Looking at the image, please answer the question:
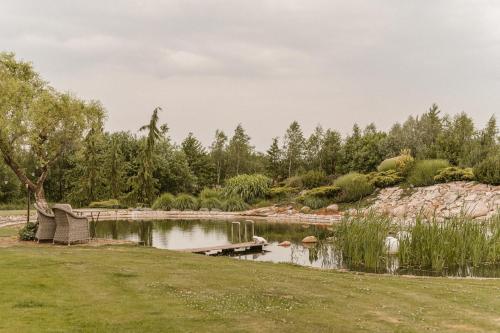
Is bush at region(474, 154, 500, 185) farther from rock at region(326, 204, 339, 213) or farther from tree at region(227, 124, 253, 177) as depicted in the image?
tree at region(227, 124, 253, 177)

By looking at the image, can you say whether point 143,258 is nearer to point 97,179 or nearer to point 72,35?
point 72,35

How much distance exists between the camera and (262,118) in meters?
42.4

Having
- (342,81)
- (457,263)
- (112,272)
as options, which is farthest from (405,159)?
(112,272)

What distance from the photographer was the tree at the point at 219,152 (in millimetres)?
44031

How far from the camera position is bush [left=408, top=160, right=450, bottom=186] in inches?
936

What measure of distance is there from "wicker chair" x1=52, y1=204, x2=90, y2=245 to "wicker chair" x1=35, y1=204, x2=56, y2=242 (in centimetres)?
26

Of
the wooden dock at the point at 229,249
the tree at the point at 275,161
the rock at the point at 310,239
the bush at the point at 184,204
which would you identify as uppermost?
the tree at the point at 275,161

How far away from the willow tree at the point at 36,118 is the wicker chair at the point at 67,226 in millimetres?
1947

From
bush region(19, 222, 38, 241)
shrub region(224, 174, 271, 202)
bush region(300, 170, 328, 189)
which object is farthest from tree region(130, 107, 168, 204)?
bush region(19, 222, 38, 241)

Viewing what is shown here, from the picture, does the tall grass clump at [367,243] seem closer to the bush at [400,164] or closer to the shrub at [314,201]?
the shrub at [314,201]

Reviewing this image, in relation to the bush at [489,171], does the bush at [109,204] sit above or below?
below

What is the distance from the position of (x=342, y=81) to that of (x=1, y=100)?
1834cm

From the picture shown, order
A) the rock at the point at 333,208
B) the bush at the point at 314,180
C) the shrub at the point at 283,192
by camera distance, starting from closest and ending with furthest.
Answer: the rock at the point at 333,208 → the bush at the point at 314,180 → the shrub at the point at 283,192

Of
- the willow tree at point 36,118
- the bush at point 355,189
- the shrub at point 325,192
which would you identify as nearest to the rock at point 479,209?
the bush at point 355,189
